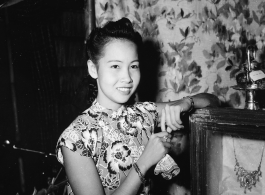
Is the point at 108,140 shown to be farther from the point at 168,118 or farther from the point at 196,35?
the point at 196,35

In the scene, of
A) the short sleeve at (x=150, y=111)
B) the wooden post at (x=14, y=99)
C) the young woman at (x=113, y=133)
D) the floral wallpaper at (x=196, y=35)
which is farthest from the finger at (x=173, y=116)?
the wooden post at (x=14, y=99)

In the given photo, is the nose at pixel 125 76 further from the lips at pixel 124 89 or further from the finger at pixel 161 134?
the finger at pixel 161 134

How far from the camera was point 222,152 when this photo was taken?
863 millimetres

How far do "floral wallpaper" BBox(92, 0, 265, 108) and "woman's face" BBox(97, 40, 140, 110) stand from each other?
0.51 metres

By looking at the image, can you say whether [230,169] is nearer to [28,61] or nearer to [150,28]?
[150,28]

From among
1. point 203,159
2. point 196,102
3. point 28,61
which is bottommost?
point 203,159

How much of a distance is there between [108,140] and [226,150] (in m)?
0.45

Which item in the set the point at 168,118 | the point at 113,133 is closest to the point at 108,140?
the point at 113,133

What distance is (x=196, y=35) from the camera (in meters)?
1.37

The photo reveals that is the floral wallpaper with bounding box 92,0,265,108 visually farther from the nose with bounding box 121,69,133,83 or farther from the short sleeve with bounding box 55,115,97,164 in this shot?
the short sleeve with bounding box 55,115,97,164

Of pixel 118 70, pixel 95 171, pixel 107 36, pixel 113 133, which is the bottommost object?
pixel 95 171

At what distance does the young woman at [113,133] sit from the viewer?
2.67 ft

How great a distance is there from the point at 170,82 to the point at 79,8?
0.76 m

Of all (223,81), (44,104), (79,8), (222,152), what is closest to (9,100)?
(44,104)
